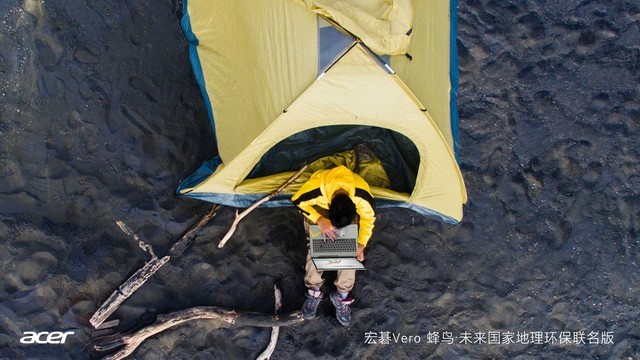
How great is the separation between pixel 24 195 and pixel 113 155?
0.72 metres

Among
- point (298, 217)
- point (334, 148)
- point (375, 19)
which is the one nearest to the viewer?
point (375, 19)

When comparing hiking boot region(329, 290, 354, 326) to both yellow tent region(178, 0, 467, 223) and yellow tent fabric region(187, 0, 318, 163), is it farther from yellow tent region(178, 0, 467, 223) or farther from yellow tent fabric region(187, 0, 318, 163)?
yellow tent fabric region(187, 0, 318, 163)

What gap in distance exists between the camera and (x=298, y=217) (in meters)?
4.18

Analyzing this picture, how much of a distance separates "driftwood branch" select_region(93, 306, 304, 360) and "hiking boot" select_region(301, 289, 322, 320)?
0.05 meters

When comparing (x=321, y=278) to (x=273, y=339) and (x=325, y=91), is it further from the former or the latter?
(x=325, y=91)

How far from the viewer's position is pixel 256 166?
3.86 meters

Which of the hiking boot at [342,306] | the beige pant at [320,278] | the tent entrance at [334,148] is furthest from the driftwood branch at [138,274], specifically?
the hiking boot at [342,306]

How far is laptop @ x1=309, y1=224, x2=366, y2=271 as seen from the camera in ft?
11.3

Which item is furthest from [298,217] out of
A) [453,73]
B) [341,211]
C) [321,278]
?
[453,73]

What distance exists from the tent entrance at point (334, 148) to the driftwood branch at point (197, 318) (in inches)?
42.2

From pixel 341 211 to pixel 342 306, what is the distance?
1.08 metres

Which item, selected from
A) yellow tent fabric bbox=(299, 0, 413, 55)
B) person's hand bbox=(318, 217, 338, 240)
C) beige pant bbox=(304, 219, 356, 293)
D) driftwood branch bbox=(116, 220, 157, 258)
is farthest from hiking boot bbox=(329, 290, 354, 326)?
yellow tent fabric bbox=(299, 0, 413, 55)

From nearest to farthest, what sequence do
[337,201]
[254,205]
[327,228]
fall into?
[337,201]
[327,228]
[254,205]

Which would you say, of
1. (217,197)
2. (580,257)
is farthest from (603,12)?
(217,197)
